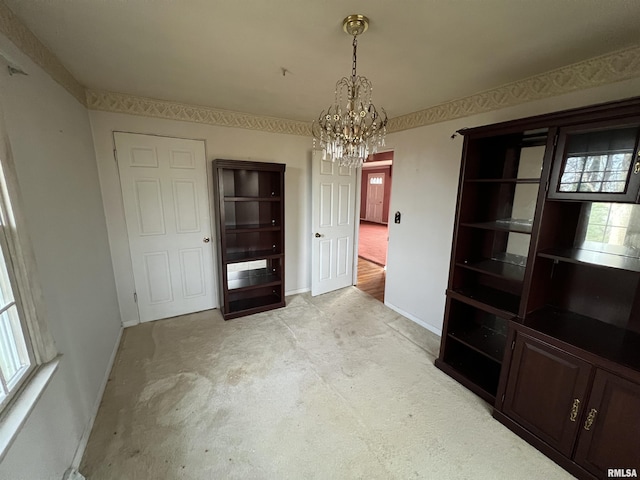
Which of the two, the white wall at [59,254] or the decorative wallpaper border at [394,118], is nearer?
the white wall at [59,254]

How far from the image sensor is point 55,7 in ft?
4.17

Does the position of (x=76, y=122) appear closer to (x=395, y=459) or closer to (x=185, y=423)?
(x=185, y=423)

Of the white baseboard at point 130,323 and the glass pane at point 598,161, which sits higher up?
the glass pane at point 598,161

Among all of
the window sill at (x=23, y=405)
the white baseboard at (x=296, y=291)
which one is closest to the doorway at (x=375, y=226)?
the white baseboard at (x=296, y=291)

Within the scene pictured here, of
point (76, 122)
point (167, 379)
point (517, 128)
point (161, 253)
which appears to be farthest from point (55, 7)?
point (517, 128)

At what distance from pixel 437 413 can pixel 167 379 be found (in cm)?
208

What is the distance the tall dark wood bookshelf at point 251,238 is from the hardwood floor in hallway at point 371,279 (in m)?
1.42

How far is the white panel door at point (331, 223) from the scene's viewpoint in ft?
11.5

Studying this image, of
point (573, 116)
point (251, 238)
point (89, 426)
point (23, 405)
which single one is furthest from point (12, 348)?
point (573, 116)

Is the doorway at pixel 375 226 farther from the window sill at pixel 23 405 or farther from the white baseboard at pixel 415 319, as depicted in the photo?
the window sill at pixel 23 405

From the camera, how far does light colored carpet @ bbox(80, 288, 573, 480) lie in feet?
4.83

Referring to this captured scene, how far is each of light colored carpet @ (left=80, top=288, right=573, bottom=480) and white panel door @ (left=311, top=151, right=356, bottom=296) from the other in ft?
3.66

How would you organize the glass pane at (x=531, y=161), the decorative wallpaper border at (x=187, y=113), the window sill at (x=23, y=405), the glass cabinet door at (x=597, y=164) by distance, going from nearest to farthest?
the window sill at (x=23, y=405) < the glass cabinet door at (x=597, y=164) < the glass pane at (x=531, y=161) < the decorative wallpaper border at (x=187, y=113)

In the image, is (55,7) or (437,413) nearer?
(55,7)
